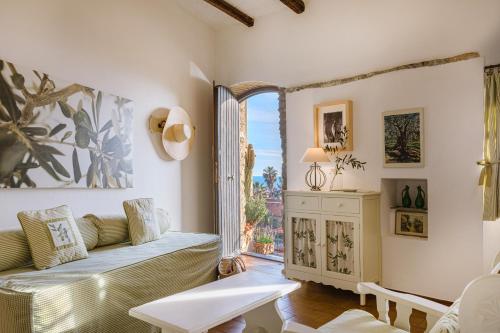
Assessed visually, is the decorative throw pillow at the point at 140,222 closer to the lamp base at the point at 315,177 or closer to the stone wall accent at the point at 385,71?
the lamp base at the point at 315,177

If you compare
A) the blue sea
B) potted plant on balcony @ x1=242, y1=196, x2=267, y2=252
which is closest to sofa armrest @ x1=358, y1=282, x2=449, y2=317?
potted plant on balcony @ x1=242, y1=196, x2=267, y2=252

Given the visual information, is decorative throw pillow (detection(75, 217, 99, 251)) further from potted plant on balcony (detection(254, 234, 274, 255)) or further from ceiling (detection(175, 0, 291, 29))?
ceiling (detection(175, 0, 291, 29))

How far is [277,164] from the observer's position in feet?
18.6

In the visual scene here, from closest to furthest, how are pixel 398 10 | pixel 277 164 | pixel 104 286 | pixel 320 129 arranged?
pixel 104 286
pixel 398 10
pixel 320 129
pixel 277 164

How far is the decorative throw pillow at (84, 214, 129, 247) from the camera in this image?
133 inches

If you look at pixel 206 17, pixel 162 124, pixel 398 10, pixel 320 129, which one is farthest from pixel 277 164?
pixel 398 10

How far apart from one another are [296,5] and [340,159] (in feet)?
5.96

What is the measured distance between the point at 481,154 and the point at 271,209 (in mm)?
3179

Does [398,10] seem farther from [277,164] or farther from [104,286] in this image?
[104,286]

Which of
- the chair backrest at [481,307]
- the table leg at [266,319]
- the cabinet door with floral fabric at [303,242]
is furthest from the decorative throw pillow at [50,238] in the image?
the chair backrest at [481,307]

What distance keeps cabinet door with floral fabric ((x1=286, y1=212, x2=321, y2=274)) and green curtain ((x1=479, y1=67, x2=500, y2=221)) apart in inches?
58.3

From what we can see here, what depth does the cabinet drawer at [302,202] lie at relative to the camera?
3.88 metres

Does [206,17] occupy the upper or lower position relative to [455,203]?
upper

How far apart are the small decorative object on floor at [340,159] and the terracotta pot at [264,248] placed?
1801 mm
